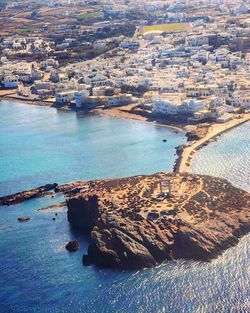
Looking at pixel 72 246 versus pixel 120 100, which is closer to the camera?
pixel 72 246

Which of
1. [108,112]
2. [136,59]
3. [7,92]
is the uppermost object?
[108,112]

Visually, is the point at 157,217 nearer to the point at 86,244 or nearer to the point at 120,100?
the point at 86,244

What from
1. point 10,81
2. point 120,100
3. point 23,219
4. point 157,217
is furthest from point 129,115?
point 157,217

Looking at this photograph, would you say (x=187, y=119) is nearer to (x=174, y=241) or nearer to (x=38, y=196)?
(x=38, y=196)

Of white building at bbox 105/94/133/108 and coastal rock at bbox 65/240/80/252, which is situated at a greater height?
coastal rock at bbox 65/240/80/252

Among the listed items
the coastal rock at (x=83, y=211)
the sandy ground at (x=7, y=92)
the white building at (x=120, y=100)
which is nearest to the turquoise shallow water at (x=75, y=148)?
the white building at (x=120, y=100)

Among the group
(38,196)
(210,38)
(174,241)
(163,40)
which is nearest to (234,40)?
(210,38)

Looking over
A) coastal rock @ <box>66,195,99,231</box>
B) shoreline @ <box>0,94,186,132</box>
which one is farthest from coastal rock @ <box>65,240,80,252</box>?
shoreline @ <box>0,94,186,132</box>

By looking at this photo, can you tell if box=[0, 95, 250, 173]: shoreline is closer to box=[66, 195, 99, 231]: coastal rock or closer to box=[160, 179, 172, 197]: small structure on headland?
box=[160, 179, 172, 197]: small structure on headland
